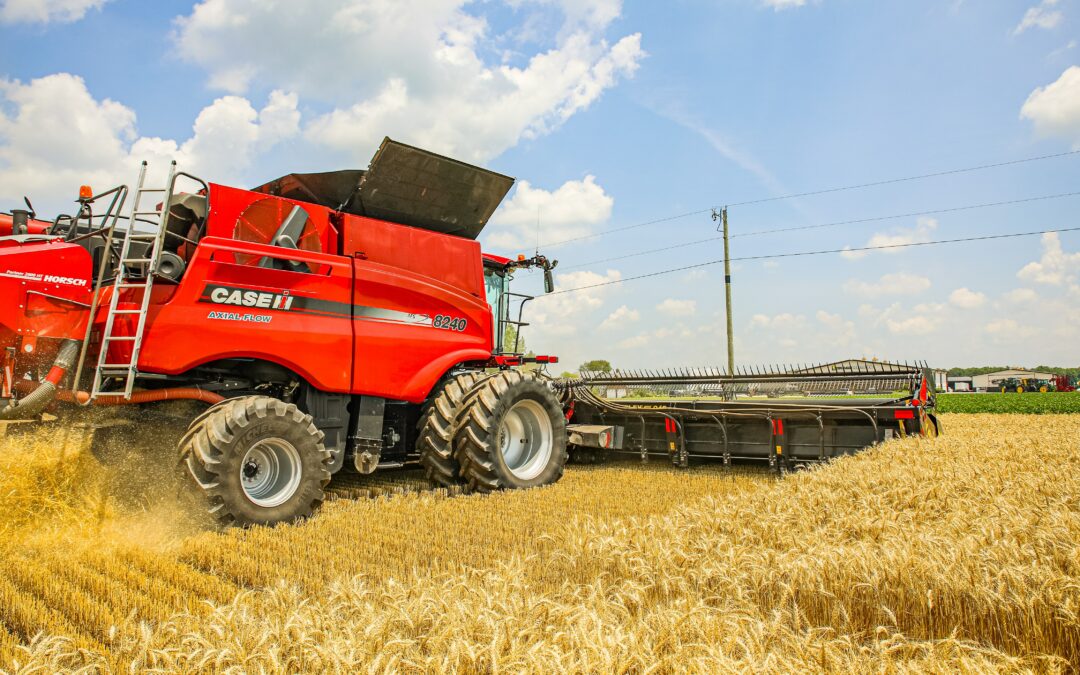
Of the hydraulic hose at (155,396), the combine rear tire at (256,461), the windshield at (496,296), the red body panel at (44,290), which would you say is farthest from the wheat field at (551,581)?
the windshield at (496,296)

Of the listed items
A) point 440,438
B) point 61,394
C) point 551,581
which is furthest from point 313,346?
point 551,581

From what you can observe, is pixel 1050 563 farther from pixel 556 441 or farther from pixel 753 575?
pixel 556 441

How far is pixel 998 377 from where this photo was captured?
90.1 m

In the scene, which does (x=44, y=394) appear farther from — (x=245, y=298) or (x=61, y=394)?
(x=245, y=298)

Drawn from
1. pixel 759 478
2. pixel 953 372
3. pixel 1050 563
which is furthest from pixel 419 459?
pixel 953 372

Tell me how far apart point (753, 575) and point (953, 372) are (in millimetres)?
127594

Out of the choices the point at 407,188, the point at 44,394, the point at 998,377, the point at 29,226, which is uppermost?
the point at 998,377

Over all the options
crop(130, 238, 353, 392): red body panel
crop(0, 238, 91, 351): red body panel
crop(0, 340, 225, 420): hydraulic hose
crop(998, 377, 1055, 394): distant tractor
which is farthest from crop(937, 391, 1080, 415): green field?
crop(0, 238, 91, 351): red body panel

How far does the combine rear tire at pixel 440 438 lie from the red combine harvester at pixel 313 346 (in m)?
0.02

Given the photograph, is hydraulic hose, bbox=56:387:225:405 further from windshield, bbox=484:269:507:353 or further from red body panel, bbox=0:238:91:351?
windshield, bbox=484:269:507:353

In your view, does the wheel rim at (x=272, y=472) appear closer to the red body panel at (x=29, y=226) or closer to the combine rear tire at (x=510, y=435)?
the combine rear tire at (x=510, y=435)

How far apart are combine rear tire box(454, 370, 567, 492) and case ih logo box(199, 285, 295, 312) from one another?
Result: 1923 millimetres

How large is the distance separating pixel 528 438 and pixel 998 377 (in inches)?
4048

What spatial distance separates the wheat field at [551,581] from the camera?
7.66 ft
